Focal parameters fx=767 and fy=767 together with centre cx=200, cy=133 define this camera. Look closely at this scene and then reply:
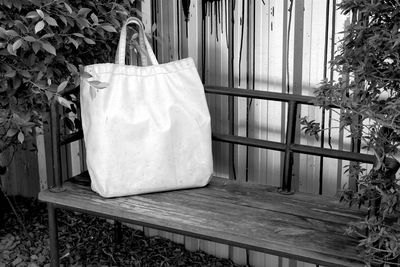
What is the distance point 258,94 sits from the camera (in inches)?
130

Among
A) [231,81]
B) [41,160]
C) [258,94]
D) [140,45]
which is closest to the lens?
[258,94]

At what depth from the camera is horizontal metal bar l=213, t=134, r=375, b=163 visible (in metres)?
3.07

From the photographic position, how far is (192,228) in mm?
2928

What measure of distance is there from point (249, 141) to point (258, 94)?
8.4 inches

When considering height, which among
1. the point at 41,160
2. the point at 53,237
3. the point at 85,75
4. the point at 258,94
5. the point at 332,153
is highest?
the point at 85,75

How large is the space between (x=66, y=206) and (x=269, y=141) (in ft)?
2.98

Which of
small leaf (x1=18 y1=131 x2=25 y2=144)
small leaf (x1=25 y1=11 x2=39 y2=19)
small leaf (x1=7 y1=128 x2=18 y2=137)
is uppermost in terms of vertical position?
small leaf (x1=25 y1=11 x2=39 y2=19)

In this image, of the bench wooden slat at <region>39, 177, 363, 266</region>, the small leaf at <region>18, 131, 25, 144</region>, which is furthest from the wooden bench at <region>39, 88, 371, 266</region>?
the small leaf at <region>18, 131, 25, 144</region>

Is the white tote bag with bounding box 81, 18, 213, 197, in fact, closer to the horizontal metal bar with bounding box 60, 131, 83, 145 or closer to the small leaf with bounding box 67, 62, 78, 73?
the small leaf with bounding box 67, 62, 78, 73

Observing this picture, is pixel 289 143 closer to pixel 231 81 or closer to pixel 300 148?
pixel 300 148

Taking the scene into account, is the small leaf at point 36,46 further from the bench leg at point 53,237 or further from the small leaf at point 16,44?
the bench leg at point 53,237

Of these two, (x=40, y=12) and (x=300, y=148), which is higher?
(x=40, y=12)

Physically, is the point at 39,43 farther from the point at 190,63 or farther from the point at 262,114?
the point at 262,114

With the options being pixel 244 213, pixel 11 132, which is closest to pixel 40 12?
pixel 11 132
